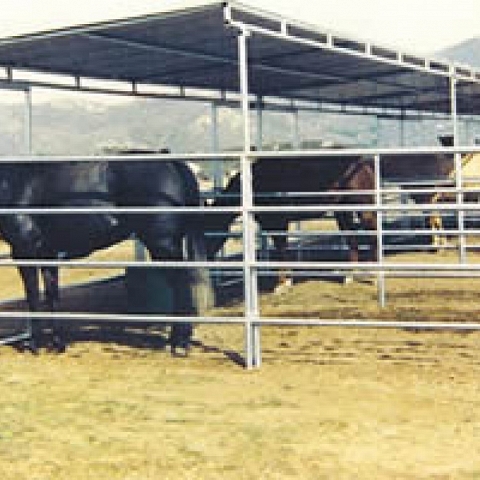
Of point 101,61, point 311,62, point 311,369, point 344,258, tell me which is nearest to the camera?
point 311,369

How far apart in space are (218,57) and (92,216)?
9.06ft

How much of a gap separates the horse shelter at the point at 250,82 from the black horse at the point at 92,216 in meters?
0.19

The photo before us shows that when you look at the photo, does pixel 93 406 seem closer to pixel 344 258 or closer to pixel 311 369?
pixel 311 369

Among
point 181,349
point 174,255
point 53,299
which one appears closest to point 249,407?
point 181,349

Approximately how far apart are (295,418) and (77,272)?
9.60 m

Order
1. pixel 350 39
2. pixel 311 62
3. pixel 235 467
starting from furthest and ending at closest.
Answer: pixel 311 62 → pixel 350 39 → pixel 235 467

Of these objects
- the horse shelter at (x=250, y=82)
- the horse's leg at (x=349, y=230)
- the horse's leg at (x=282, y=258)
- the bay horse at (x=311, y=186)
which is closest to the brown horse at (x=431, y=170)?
the horse shelter at (x=250, y=82)

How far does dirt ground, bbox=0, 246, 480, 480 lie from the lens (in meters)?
4.01

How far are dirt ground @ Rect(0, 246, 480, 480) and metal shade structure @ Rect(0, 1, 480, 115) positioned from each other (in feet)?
8.65

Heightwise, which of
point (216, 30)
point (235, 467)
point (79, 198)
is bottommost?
point (235, 467)

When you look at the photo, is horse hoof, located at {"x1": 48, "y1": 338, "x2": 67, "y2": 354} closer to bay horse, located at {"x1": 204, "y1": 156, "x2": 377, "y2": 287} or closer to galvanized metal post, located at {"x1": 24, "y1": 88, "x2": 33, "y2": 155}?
galvanized metal post, located at {"x1": 24, "y1": 88, "x2": 33, "y2": 155}

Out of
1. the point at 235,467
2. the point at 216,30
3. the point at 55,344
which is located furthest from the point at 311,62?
the point at 235,467

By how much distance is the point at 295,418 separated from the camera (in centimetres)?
473

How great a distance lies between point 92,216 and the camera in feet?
22.9
